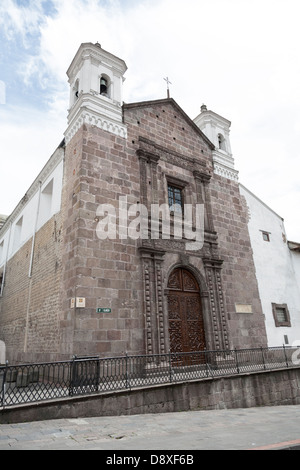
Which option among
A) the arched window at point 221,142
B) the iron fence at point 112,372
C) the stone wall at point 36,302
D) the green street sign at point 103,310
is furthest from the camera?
the arched window at point 221,142

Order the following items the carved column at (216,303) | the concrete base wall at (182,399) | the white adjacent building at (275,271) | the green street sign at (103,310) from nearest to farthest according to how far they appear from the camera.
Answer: the concrete base wall at (182,399) → the green street sign at (103,310) → the carved column at (216,303) → the white adjacent building at (275,271)

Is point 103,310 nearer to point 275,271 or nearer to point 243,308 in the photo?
point 243,308

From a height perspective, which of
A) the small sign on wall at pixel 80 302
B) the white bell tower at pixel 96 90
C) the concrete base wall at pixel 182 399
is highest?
the white bell tower at pixel 96 90

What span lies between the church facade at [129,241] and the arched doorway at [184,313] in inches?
1.7

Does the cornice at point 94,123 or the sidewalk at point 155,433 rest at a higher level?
the cornice at point 94,123

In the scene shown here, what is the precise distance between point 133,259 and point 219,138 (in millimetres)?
10669

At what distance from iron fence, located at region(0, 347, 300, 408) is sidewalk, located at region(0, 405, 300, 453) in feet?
2.79

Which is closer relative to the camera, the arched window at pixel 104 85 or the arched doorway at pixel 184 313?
the arched doorway at pixel 184 313

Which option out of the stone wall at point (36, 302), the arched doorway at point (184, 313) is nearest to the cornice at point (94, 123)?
the stone wall at point (36, 302)

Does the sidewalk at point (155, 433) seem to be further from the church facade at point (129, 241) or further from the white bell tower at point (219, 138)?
the white bell tower at point (219, 138)

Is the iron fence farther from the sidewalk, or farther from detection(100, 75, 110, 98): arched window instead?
detection(100, 75, 110, 98): arched window

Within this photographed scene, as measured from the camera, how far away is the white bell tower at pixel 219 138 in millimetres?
16734

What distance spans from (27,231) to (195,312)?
34.1ft

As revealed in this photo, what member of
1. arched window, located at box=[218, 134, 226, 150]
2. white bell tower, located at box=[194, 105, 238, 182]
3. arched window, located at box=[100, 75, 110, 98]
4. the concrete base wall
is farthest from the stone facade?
the concrete base wall
